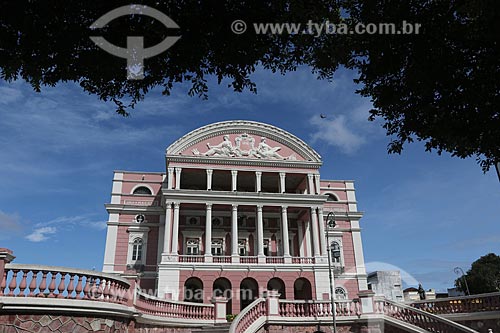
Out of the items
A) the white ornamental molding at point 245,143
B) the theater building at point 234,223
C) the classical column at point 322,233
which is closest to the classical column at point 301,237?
the theater building at point 234,223

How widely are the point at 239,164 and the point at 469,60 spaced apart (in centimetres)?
2397

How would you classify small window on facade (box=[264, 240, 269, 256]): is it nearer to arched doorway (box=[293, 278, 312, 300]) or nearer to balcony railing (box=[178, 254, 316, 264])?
balcony railing (box=[178, 254, 316, 264])

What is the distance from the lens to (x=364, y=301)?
1570 cm

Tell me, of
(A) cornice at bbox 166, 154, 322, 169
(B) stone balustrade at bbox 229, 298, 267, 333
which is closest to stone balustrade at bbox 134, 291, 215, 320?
(B) stone balustrade at bbox 229, 298, 267, 333

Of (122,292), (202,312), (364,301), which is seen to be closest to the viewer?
(122,292)

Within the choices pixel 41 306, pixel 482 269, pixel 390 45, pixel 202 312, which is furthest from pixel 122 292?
pixel 482 269

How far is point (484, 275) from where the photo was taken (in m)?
52.0

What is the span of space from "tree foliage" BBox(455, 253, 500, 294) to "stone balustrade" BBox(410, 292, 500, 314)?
41.0 metres

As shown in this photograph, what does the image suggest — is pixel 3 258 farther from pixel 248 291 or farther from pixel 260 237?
pixel 248 291

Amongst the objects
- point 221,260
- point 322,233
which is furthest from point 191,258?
point 322,233

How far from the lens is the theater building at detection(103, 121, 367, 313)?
2631 centimetres

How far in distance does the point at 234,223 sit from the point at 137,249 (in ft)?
26.1

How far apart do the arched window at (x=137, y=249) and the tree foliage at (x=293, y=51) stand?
24.3 meters

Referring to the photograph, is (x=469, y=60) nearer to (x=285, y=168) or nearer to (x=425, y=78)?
(x=425, y=78)
